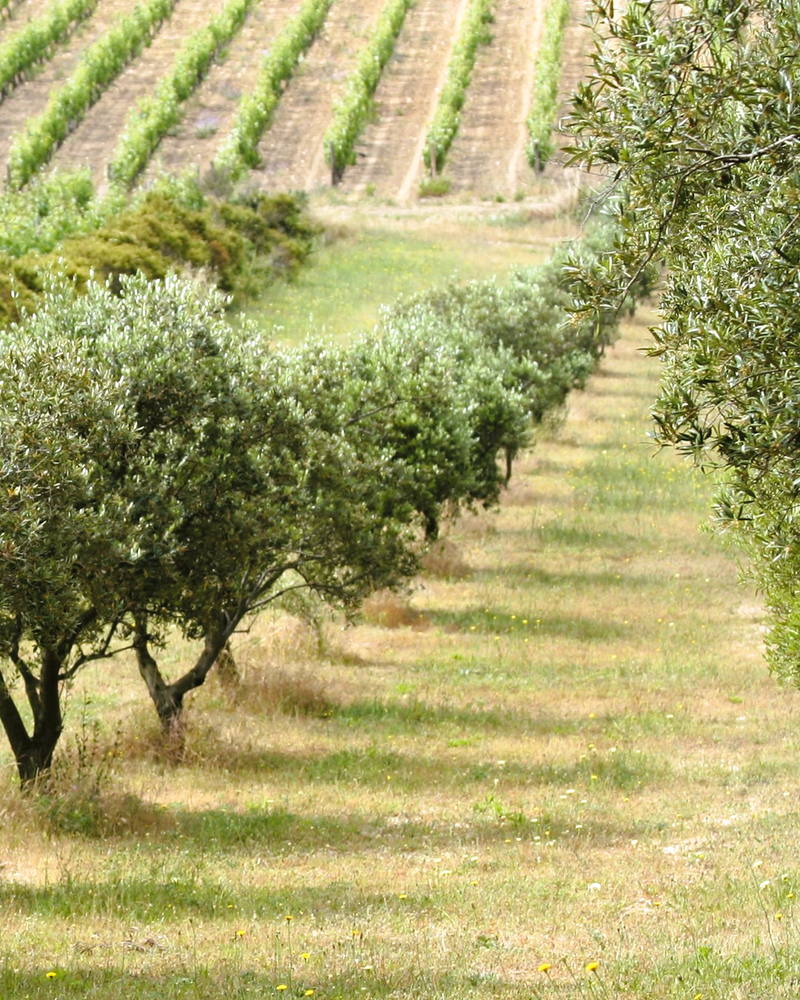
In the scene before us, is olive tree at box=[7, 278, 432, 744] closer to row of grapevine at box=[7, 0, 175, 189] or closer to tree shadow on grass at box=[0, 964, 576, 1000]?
tree shadow on grass at box=[0, 964, 576, 1000]

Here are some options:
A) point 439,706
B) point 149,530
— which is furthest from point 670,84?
point 439,706

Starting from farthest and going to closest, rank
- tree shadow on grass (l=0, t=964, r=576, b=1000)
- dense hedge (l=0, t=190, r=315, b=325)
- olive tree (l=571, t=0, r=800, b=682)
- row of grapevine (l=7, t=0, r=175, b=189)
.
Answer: row of grapevine (l=7, t=0, r=175, b=189) < dense hedge (l=0, t=190, r=315, b=325) < tree shadow on grass (l=0, t=964, r=576, b=1000) < olive tree (l=571, t=0, r=800, b=682)

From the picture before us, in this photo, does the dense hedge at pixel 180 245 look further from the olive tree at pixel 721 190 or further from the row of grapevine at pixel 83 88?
the olive tree at pixel 721 190

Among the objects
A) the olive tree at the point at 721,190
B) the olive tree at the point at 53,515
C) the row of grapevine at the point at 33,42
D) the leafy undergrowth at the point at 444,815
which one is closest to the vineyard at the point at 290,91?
the row of grapevine at the point at 33,42

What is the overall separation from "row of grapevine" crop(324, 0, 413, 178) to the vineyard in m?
0.16

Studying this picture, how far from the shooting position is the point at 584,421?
48250mm

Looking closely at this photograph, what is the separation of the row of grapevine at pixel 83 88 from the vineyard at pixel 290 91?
0.16 metres

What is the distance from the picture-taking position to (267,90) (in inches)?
3452

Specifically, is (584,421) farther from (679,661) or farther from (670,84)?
(670,84)

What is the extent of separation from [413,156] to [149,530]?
73951 mm

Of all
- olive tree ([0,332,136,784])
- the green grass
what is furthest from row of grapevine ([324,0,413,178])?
olive tree ([0,332,136,784])

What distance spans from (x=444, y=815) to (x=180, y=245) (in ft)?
126

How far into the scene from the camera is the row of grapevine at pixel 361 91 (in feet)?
264

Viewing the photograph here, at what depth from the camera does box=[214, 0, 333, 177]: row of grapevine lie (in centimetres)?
7806
